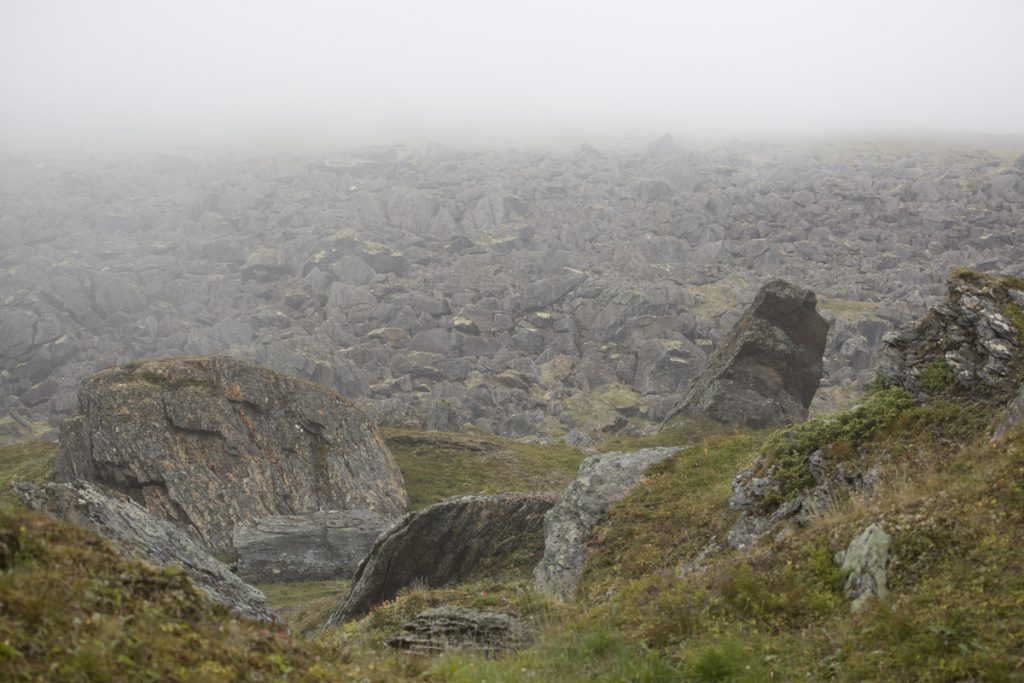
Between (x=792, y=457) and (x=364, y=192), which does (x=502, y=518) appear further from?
(x=364, y=192)

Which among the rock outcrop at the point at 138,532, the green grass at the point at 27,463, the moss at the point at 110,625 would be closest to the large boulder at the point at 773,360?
the rock outcrop at the point at 138,532

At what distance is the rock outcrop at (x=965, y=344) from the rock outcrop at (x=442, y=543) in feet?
43.1

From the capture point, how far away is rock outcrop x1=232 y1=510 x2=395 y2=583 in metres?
40.4

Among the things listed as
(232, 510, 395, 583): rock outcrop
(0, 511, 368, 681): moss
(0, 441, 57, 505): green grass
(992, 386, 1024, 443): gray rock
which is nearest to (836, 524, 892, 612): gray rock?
(992, 386, 1024, 443): gray rock

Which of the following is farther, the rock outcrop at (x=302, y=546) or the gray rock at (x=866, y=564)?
the rock outcrop at (x=302, y=546)

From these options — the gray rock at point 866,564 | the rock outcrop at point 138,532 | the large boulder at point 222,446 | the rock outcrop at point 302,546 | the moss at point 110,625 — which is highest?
the moss at point 110,625

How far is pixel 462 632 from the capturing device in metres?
16.5

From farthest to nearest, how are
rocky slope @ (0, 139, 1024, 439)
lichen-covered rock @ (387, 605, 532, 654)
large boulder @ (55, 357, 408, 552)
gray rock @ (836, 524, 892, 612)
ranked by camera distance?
rocky slope @ (0, 139, 1024, 439)
large boulder @ (55, 357, 408, 552)
lichen-covered rock @ (387, 605, 532, 654)
gray rock @ (836, 524, 892, 612)

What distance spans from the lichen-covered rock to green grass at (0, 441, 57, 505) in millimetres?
38752

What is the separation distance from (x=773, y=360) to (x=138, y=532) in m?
45.7

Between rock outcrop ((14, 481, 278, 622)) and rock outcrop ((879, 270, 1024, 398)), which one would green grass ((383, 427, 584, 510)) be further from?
rock outcrop ((14, 481, 278, 622))

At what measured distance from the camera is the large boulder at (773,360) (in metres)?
53.8

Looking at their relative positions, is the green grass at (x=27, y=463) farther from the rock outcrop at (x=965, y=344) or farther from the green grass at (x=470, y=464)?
the rock outcrop at (x=965, y=344)

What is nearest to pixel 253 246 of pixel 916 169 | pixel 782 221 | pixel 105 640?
pixel 782 221
